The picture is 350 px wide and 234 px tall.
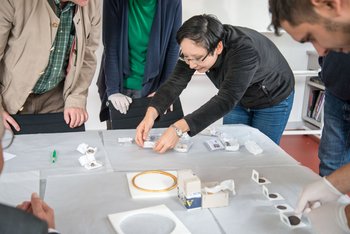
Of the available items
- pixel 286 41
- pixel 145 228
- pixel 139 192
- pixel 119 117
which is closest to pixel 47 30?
pixel 119 117

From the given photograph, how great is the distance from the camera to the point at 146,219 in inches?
43.5

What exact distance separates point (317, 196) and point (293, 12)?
54 centimetres

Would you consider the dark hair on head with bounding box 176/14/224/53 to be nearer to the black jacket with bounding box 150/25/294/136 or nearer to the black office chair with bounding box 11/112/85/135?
the black jacket with bounding box 150/25/294/136

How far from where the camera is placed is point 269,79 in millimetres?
1917

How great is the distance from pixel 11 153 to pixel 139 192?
636mm

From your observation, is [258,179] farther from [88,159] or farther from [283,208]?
[88,159]

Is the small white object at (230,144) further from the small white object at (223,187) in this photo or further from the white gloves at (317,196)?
the white gloves at (317,196)

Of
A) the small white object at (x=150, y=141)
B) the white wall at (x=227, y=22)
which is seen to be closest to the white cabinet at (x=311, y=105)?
the white wall at (x=227, y=22)

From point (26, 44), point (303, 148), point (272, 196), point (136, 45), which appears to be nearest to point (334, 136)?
point (272, 196)

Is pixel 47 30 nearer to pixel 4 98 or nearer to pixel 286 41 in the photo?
pixel 4 98

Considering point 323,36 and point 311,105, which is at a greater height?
point 323,36

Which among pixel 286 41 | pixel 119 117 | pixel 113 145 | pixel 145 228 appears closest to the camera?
pixel 145 228

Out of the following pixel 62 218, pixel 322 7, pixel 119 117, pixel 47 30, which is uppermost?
pixel 322 7

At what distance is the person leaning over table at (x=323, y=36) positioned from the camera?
0.81m
